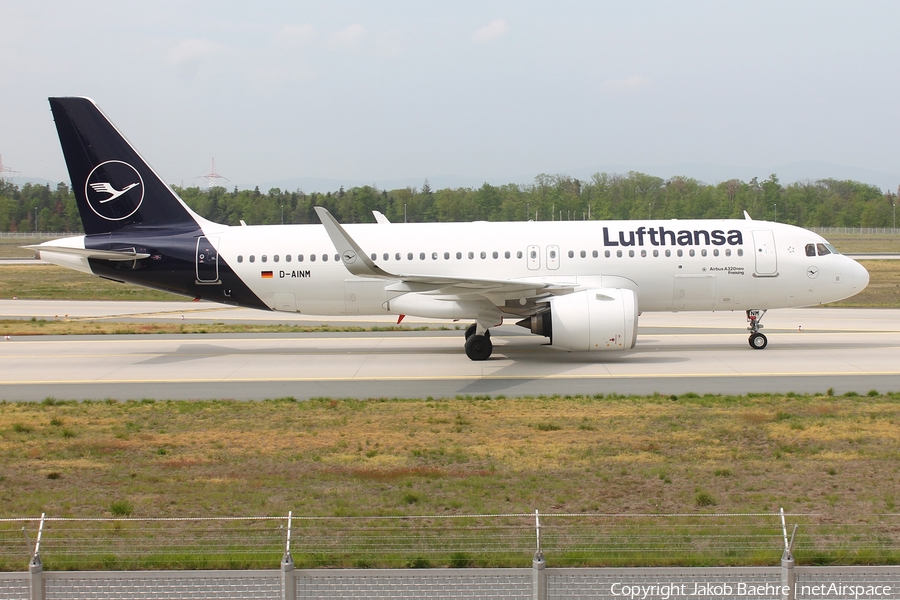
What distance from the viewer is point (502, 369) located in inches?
866

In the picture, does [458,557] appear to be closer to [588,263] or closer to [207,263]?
[588,263]

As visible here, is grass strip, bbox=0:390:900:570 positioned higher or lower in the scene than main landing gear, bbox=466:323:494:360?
Answer: lower

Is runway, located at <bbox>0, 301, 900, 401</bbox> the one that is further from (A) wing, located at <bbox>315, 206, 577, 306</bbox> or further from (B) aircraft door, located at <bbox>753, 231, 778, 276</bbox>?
(B) aircraft door, located at <bbox>753, 231, 778, 276</bbox>

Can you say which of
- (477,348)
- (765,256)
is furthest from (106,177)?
(765,256)

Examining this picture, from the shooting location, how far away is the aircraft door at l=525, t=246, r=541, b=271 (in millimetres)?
24234

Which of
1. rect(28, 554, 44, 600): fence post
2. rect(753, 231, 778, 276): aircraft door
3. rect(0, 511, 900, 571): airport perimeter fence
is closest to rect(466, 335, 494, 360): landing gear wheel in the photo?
rect(753, 231, 778, 276): aircraft door

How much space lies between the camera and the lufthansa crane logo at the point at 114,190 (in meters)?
24.7

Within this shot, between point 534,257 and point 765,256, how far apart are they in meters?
6.74

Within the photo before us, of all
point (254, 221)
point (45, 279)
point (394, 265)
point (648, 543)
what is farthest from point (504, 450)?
point (254, 221)

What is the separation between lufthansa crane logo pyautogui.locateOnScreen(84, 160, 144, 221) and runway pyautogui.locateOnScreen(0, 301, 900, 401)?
4374 millimetres

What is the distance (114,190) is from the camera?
2475cm

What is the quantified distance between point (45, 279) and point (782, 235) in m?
49.8

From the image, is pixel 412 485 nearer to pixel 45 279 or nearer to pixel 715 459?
pixel 715 459

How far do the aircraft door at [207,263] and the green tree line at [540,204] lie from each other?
257ft
